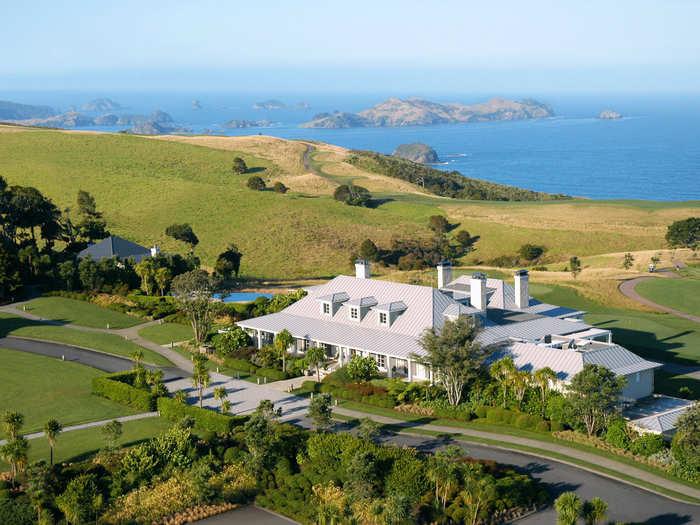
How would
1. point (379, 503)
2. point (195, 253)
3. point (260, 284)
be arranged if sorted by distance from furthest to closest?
point (195, 253)
point (260, 284)
point (379, 503)

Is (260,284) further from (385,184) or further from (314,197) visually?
(385,184)

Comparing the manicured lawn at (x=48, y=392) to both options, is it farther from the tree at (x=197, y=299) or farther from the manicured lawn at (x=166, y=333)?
the tree at (x=197, y=299)

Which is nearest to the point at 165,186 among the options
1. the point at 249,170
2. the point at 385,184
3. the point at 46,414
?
the point at 249,170

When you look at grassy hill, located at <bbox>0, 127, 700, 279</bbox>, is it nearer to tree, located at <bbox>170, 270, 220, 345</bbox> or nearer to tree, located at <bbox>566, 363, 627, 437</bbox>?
tree, located at <bbox>170, 270, 220, 345</bbox>

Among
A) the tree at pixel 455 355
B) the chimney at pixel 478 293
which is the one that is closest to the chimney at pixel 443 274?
the chimney at pixel 478 293

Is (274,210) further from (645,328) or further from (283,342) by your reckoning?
(283,342)

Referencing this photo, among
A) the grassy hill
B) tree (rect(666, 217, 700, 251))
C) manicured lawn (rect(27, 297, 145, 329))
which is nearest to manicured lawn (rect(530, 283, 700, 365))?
tree (rect(666, 217, 700, 251))

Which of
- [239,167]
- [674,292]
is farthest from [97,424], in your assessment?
[239,167]
